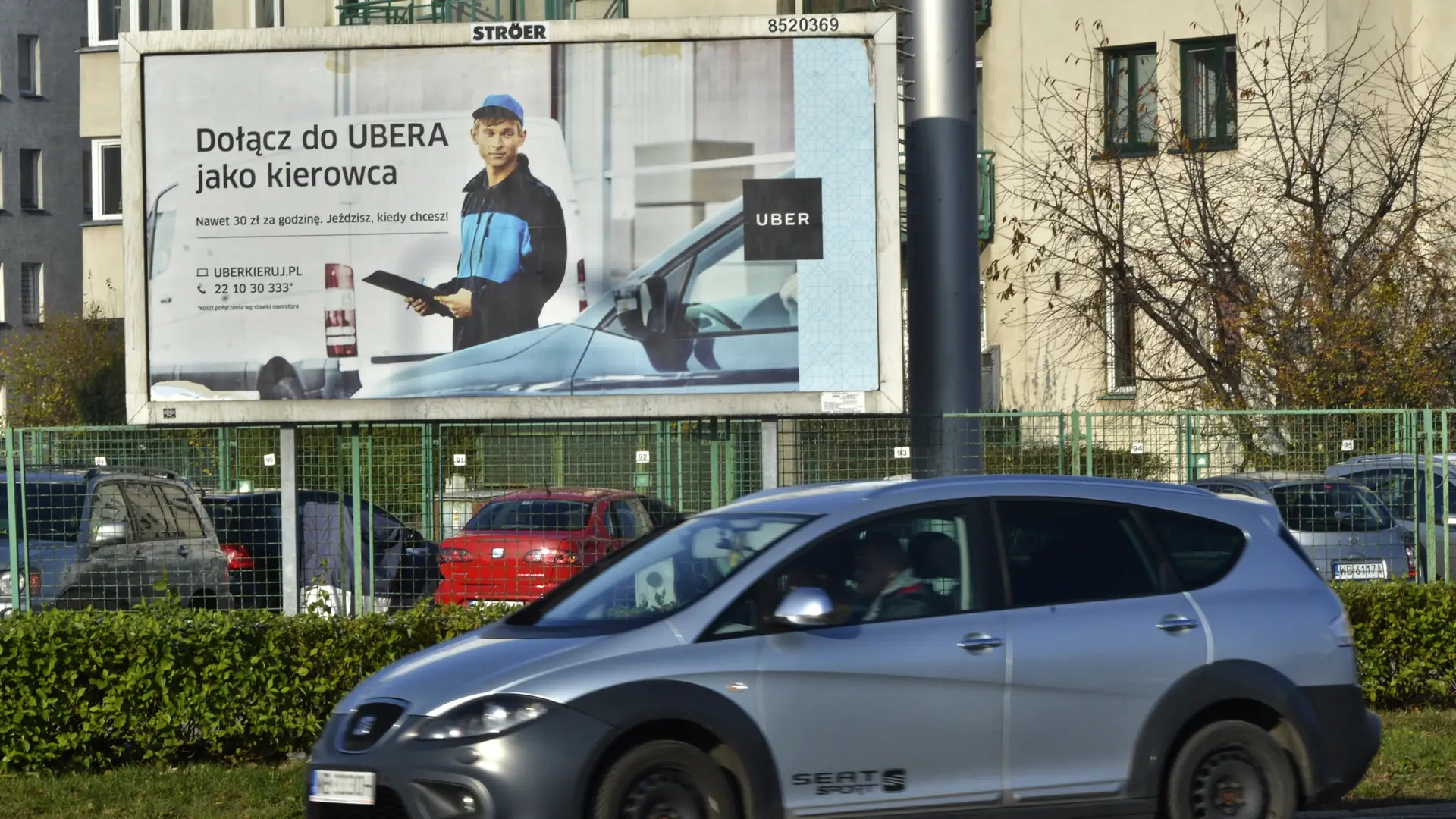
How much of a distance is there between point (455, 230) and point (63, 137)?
34.7 metres

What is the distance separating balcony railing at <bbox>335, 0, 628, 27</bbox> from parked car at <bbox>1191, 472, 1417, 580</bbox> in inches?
357

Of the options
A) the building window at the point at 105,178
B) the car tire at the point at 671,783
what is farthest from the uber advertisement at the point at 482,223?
the building window at the point at 105,178

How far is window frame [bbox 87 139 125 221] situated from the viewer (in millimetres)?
35406

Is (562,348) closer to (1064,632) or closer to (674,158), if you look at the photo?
(674,158)

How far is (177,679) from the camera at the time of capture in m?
10.5

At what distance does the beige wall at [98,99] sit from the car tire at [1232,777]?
28.3 metres

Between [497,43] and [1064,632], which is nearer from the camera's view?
[1064,632]

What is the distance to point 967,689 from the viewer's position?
23.6 feet

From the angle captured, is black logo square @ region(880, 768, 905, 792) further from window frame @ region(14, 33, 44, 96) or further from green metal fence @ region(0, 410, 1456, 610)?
window frame @ region(14, 33, 44, 96)

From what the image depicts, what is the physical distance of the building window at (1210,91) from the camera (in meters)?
25.5

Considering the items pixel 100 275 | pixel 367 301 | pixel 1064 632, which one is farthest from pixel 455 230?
Result: pixel 100 275

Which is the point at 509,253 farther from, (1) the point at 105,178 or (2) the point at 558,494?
(1) the point at 105,178

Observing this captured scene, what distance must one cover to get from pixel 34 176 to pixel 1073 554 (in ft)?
135

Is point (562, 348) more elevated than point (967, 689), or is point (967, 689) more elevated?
point (562, 348)
